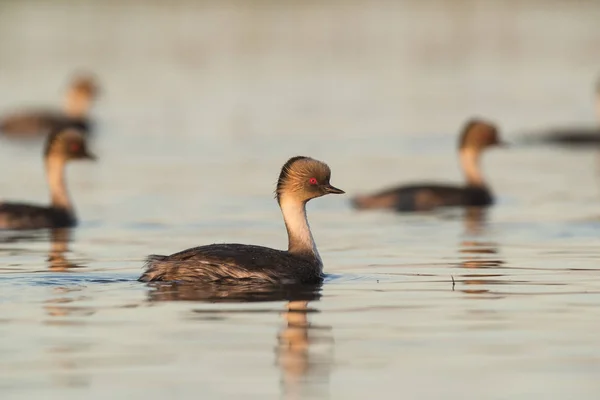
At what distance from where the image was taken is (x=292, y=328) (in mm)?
12820

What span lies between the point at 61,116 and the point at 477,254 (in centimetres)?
2434

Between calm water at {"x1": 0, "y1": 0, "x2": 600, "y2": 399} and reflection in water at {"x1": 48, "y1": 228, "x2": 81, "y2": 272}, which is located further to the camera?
Answer: reflection in water at {"x1": 48, "y1": 228, "x2": 81, "y2": 272}

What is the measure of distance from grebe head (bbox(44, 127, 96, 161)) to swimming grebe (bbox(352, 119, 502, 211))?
12.7ft

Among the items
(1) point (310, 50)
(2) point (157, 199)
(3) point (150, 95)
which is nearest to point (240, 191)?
(2) point (157, 199)

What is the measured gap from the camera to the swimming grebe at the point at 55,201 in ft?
70.2

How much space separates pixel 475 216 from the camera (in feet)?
76.2

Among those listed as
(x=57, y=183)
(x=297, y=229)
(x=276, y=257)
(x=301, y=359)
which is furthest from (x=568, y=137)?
(x=301, y=359)

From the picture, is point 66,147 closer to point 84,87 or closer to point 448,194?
point 448,194

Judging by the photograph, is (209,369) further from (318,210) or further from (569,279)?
(318,210)

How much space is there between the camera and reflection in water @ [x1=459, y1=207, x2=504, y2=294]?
15.7 meters

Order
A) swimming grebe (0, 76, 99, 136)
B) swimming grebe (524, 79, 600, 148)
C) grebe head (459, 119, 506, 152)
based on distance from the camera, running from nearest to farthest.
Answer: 1. grebe head (459, 119, 506, 152)
2. swimming grebe (524, 79, 600, 148)
3. swimming grebe (0, 76, 99, 136)

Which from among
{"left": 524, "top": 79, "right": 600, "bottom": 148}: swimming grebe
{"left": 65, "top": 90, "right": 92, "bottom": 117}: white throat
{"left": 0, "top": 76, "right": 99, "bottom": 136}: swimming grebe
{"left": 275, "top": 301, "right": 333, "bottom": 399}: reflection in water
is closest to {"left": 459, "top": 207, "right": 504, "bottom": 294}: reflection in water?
{"left": 275, "top": 301, "right": 333, "bottom": 399}: reflection in water

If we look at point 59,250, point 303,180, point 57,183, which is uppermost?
point 57,183

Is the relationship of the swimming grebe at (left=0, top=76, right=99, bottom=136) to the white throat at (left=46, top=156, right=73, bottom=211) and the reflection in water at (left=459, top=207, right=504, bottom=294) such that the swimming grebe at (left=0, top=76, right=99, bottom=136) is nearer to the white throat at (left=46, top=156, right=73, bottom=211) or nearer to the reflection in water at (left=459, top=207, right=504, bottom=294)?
the white throat at (left=46, top=156, right=73, bottom=211)
